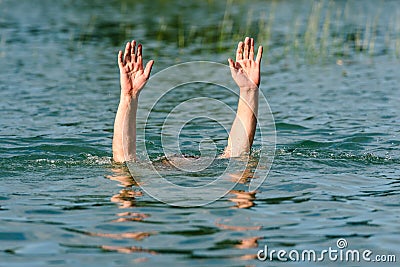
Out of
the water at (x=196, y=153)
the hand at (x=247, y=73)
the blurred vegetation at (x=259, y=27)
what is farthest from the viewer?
the blurred vegetation at (x=259, y=27)

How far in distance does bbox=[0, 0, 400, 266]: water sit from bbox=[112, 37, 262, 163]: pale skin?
0.42m

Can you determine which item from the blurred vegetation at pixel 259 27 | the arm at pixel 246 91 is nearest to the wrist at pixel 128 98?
the arm at pixel 246 91

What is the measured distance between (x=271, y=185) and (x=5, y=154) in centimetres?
354

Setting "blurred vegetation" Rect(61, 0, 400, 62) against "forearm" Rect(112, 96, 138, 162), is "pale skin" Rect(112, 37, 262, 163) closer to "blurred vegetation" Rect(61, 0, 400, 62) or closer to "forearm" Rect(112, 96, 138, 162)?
"forearm" Rect(112, 96, 138, 162)

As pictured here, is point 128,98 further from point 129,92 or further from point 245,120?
point 245,120

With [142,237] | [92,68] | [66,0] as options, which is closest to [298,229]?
[142,237]

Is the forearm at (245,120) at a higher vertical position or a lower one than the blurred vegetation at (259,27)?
lower

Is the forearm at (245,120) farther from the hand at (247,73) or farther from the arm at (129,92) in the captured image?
the arm at (129,92)

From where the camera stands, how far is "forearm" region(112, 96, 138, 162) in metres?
8.51

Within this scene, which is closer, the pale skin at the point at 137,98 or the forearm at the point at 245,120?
the pale skin at the point at 137,98

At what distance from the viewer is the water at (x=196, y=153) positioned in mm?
6758

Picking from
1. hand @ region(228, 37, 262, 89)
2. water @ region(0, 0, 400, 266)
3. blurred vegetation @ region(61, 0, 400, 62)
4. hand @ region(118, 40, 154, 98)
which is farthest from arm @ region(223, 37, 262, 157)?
blurred vegetation @ region(61, 0, 400, 62)

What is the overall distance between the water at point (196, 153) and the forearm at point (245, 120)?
0.50m

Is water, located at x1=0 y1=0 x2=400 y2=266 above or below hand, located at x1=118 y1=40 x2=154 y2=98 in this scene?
below
